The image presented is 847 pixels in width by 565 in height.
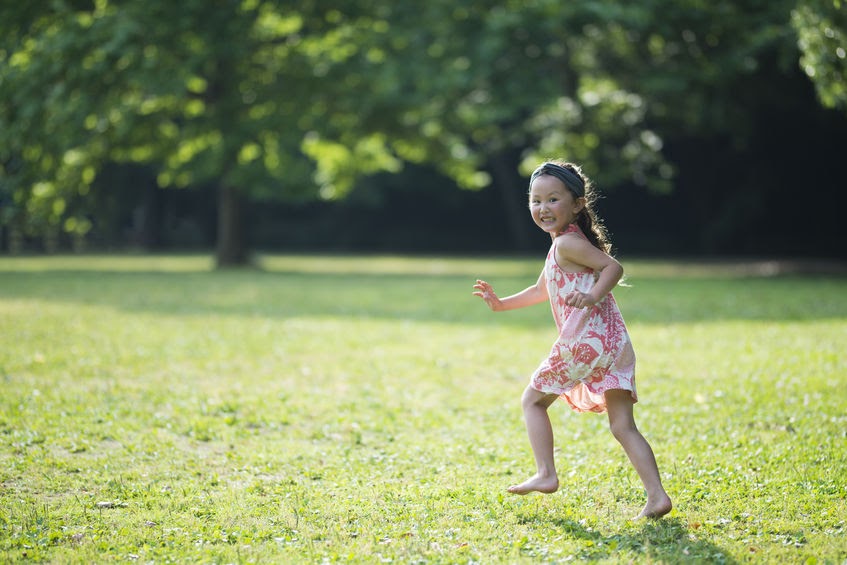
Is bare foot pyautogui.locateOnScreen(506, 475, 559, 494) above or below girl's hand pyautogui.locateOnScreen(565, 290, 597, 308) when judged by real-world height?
below

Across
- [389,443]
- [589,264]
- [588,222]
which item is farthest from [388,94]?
[589,264]

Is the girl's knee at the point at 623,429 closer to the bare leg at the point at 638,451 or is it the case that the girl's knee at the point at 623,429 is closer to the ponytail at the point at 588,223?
the bare leg at the point at 638,451

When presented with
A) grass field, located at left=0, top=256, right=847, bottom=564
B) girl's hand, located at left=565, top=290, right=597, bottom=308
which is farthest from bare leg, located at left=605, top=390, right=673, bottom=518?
girl's hand, located at left=565, top=290, right=597, bottom=308

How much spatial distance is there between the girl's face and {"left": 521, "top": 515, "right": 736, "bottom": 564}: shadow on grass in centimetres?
159

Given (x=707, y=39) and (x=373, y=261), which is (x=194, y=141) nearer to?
(x=373, y=261)

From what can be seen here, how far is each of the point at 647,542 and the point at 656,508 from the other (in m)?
0.39

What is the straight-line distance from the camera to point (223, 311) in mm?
16688

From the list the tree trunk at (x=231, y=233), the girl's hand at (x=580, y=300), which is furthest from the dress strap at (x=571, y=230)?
the tree trunk at (x=231, y=233)

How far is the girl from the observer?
198 inches

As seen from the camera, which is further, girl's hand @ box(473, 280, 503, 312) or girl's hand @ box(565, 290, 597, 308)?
girl's hand @ box(473, 280, 503, 312)

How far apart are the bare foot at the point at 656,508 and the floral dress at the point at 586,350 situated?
540mm

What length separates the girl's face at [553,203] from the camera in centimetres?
518

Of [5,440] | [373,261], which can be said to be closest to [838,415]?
[5,440]

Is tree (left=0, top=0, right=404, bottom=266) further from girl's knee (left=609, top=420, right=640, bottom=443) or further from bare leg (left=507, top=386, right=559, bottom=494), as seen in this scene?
girl's knee (left=609, top=420, right=640, bottom=443)
